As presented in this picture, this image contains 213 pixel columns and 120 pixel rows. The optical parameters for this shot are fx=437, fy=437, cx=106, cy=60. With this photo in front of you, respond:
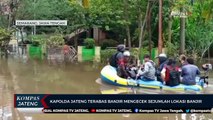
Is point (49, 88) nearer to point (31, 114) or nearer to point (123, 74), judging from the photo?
point (123, 74)

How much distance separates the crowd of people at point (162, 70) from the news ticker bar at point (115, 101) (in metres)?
5.86

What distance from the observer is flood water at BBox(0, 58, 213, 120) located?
9.51 metres

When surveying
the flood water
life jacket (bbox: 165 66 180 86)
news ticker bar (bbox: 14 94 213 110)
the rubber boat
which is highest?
news ticker bar (bbox: 14 94 213 110)

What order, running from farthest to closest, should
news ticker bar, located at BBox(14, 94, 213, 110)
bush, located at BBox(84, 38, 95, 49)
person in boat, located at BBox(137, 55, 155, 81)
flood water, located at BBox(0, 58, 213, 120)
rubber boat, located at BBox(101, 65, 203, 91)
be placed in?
bush, located at BBox(84, 38, 95, 49)
person in boat, located at BBox(137, 55, 155, 81)
rubber boat, located at BBox(101, 65, 203, 91)
flood water, located at BBox(0, 58, 213, 120)
news ticker bar, located at BBox(14, 94, 213, 110)

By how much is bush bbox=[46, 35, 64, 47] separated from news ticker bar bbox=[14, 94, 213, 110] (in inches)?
851

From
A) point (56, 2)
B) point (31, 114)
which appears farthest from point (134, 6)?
point (31, 114)

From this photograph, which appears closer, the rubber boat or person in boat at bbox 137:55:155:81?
the rubber boat

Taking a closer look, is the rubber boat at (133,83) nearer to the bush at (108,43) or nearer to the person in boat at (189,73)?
the person in boat at (189,73)

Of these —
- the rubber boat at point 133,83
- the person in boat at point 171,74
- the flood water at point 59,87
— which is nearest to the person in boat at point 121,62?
the rubber boat at point 133,83

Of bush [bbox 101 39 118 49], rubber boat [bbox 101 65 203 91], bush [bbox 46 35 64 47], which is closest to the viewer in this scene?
rubber boat [bbox 101 65 203 91]

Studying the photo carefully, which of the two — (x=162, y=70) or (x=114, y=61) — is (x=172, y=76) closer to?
(x=162, y=70)

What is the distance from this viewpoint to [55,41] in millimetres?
28906

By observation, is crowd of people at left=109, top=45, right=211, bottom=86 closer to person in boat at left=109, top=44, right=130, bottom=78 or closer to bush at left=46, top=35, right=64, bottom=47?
person in boat at left=109, top=44, right=130, bottom=78

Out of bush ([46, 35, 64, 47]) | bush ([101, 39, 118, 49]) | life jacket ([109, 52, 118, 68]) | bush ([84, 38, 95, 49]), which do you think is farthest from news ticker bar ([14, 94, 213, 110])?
bush ([101, 39, 118, 49])
